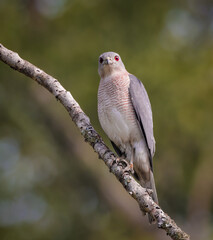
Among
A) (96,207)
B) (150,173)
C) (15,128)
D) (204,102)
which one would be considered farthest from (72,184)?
(150,173)

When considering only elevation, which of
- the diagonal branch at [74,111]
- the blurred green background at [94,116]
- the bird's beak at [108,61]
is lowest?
the diagonal branch at [74,111]

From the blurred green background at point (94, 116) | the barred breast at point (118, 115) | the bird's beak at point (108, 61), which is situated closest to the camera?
the barred breast at point (118, 115)

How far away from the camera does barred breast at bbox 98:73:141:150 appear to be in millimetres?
A: 4918

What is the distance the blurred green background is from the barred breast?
3.27 meters

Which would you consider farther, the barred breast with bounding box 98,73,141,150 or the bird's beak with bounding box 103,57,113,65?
the bird's beak with bounding box 103,57,113,65

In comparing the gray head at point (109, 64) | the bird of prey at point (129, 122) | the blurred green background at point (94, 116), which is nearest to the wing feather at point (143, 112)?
the bird of prey at point (129, 122)

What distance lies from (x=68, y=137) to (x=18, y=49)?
220 centimetres

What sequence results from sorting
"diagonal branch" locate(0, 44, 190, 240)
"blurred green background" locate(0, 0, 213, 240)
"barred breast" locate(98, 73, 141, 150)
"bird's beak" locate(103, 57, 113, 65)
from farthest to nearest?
"blurred green background" locate(0, 0, 213, 240), "bird's beak" locate(103, 57, 113, 65), "barred breast" locate(98, 73, 141, 150), "diagonal branch" locate(0, 44, 190, 240)

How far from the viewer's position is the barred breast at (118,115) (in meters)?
4.92

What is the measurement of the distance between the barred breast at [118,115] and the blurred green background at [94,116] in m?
3.27

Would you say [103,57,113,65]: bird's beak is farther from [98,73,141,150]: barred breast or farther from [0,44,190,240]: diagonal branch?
[0,44,190,240]: diagonal branch

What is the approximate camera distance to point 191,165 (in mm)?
9219

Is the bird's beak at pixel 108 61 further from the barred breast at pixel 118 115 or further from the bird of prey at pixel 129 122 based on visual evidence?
the barred breast at pixel 118 115

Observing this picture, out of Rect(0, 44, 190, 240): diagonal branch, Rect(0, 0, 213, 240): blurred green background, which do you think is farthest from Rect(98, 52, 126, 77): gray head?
Rect(0, 0, 213, 240): blurred green background
